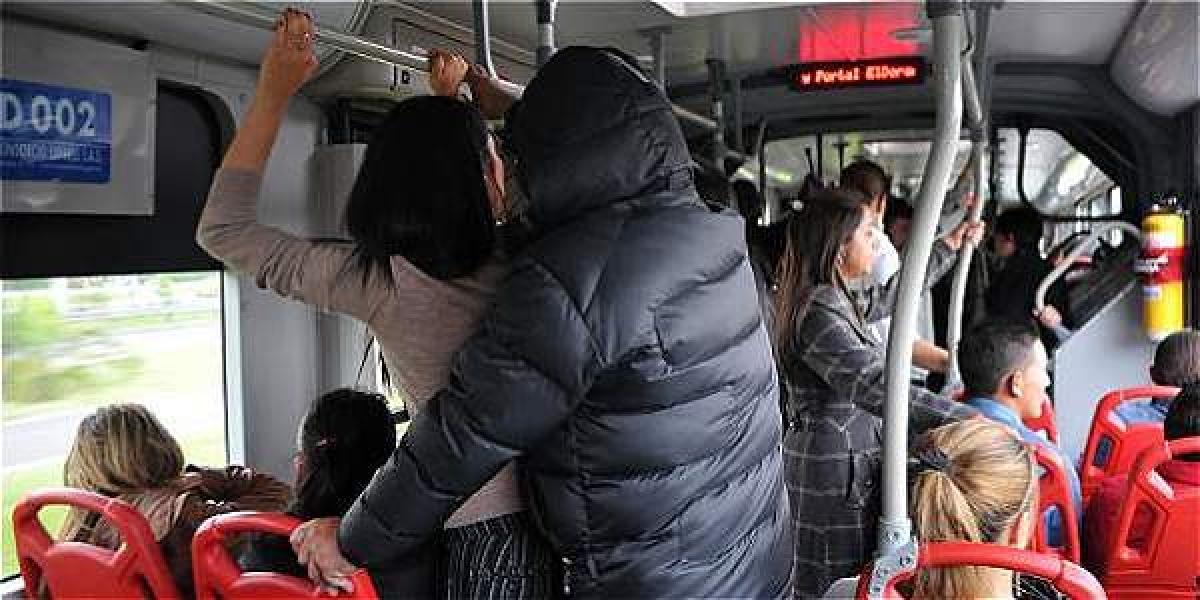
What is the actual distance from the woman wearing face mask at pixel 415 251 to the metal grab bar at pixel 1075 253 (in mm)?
4202

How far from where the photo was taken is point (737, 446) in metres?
1.61

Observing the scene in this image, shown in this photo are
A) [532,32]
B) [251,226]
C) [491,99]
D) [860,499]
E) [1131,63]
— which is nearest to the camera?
[251,226]

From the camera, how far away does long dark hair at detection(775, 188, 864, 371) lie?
2691 millimetres

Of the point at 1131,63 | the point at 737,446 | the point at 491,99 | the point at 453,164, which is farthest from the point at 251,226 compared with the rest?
the point at 1131,63

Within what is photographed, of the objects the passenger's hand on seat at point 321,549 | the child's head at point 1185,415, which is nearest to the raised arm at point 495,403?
the passenger's hand on seat at point 321,549

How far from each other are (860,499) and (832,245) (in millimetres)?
598

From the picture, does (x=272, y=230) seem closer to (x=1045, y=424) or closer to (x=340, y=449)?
(x=340, y=449)

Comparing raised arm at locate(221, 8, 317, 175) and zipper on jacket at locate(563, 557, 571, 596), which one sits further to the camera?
raised arm at locate(221, 8, 317, 175)

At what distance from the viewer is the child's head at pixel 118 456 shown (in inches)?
112

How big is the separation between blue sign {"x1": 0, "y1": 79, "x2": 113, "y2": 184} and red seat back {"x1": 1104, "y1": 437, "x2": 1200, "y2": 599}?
2.73 metres

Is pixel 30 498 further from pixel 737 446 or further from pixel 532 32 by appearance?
pixel 532 32

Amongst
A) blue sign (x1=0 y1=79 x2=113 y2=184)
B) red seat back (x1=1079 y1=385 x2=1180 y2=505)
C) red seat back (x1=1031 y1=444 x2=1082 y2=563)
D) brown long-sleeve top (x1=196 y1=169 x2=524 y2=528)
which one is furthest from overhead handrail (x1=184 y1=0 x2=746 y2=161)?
red seat back (x1=1079 y1=385 x2=1180 y2=505)

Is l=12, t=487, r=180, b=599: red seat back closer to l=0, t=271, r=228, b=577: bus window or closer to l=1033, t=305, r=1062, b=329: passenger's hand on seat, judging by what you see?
l=0, t=271, r=228, b=577: bus window

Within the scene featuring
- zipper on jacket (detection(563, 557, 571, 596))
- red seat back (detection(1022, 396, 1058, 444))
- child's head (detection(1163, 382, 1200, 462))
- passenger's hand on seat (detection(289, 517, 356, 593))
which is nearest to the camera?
zipper on jacket (detection(563, 557, 571, 596))
